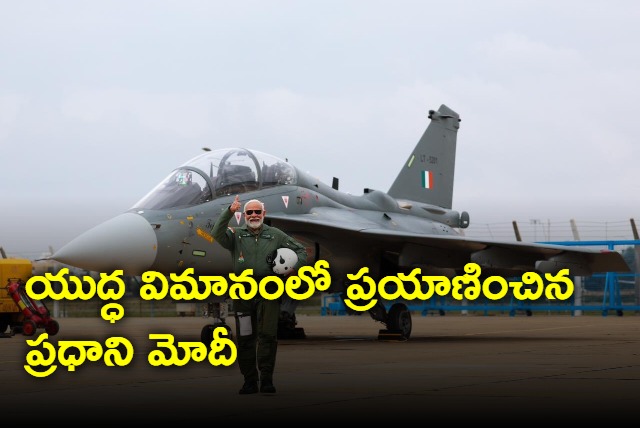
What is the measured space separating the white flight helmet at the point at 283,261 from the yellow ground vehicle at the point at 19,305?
10669mm

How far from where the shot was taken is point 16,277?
66.5 ft

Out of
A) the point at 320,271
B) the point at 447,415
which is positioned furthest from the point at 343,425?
the point at 320,271

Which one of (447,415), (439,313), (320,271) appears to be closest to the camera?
(447,415)

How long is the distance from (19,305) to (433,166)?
894cm

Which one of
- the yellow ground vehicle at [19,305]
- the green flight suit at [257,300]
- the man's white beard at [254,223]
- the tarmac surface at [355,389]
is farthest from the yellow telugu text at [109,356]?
the yellow ground vehicle at [19,305]

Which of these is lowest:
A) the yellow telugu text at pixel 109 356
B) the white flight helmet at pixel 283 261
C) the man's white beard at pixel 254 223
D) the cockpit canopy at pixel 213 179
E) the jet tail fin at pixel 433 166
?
the yellow telugu text at pixel 109 356

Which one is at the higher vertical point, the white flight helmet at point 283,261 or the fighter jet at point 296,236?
the fighter jet at point 296,236

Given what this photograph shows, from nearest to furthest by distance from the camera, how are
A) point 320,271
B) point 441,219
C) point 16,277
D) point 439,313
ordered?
point 320,271 < point 16,277 < point 441,219 < point 439,313

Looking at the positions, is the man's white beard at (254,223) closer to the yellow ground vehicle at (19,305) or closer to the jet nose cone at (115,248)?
the jet nose cone at (115,248)

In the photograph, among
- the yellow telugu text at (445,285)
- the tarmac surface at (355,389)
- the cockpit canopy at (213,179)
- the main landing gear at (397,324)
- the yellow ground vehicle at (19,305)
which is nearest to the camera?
the tarmac surface at (355,389)

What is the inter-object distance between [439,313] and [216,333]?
22.8 metres

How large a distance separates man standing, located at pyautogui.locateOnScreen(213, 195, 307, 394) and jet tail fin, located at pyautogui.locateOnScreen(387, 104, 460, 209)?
43.3ft

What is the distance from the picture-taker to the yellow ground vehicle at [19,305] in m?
18.8

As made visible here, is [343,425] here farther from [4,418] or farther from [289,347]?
[289,347]
